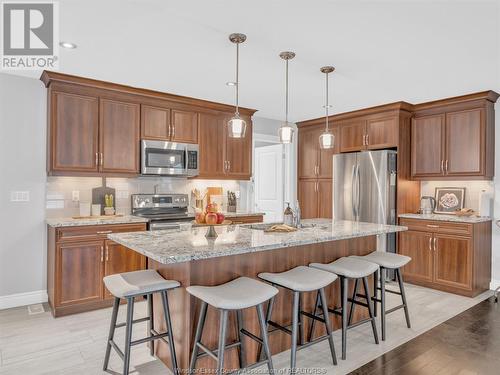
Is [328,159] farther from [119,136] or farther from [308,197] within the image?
[119,136]

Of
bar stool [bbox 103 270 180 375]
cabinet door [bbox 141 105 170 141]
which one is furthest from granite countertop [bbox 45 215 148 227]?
bar stool [bbox 103 270 180 375]

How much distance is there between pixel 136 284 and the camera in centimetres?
211

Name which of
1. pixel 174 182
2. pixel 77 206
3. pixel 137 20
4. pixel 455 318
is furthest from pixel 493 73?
pixel 77 206

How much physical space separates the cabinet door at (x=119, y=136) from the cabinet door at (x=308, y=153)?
3.08 metres

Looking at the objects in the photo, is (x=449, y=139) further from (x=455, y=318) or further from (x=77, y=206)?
(x=77, y=206)

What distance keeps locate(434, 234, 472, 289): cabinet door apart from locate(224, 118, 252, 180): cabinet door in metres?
2.67

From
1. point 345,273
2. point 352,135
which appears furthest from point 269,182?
point 345,273

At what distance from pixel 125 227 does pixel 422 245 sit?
367 cm

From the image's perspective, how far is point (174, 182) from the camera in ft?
15.3

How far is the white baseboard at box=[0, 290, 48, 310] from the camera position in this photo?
3523 millimetres

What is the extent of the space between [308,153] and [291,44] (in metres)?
3.39

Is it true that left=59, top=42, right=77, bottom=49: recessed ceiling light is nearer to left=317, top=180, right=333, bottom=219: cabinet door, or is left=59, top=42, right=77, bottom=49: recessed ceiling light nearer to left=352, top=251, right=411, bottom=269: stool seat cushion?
left=352, top=251, right=411, bottom=269: stool seat cushion

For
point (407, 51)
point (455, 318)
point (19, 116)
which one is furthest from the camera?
point (19, 116)

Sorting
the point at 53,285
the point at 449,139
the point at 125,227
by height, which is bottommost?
the point at 53,285
